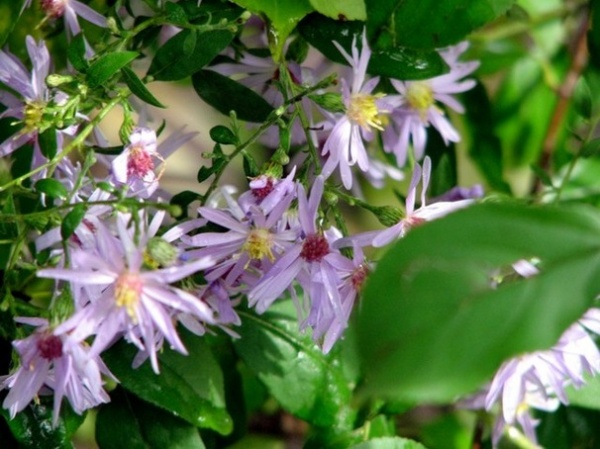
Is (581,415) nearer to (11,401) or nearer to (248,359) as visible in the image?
(248,359)

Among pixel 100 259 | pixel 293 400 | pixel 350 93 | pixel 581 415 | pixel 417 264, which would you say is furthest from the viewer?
pixel 581 415

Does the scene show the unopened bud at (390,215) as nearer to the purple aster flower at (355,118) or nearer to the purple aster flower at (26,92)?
the purple aster flower at (355,118)

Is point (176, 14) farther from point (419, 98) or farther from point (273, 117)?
point (419, 98)

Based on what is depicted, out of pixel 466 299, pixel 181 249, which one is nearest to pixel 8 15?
pixel 181 249

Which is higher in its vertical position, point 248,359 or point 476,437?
point 248,359

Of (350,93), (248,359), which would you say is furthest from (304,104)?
(248,359)

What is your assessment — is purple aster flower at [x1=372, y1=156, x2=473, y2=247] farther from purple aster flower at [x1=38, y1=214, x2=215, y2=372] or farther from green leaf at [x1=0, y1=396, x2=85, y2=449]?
green leaf at [x1=0, y1=396, x2=85, y2=449]

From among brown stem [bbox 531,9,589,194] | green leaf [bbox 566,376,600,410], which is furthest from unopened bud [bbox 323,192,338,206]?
brown stem [bbox 531,9,589,194]

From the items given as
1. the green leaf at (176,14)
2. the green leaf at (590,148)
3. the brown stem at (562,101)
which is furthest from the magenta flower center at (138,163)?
the brown stem at (562,101)
